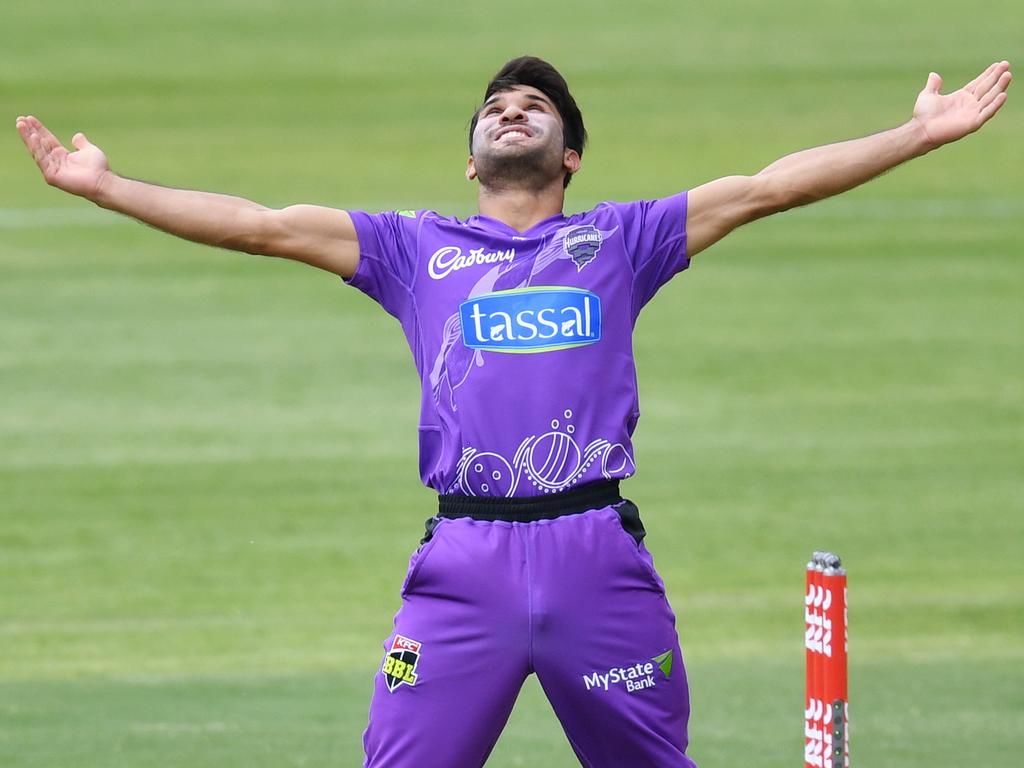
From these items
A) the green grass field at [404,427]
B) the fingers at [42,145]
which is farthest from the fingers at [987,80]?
the green grass field at [404,427]

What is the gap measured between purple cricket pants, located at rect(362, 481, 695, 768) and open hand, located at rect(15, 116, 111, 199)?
51.8 inches

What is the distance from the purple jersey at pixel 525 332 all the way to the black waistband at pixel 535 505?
2 cm

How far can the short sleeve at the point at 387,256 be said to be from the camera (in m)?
5.59

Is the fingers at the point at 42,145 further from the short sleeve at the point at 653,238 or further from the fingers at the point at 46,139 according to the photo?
the short sleeve at the point at 653,238

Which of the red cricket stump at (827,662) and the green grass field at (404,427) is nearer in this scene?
the red cricket stump at (827,662)

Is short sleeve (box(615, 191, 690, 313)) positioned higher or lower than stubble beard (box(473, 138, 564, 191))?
lower

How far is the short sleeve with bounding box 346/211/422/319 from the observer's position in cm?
559

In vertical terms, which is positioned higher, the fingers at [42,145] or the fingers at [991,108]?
the fingers at [991,108]

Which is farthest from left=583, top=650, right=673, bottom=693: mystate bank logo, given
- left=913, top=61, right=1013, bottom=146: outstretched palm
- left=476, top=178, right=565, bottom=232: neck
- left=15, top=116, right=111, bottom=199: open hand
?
left=15, top=116, right=111, bottom=199: open hand

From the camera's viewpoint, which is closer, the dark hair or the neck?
the neck

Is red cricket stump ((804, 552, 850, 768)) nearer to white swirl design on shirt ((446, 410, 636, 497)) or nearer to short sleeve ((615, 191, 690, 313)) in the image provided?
white swirl design on shirt ((446, 410, 636, 497))

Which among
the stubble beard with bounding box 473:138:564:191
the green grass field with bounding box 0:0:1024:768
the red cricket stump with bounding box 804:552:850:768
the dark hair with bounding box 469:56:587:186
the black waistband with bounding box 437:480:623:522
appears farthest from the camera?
the green grass field with bounding box 0:0:1024:768

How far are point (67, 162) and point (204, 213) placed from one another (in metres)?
0.40

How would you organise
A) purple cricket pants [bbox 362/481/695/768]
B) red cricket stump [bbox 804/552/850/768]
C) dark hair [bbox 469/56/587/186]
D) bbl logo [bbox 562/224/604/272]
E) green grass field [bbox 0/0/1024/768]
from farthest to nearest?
green grass field [bbox 0/0/1024/768] → dark hair [bbox 469/56/587/186] → bbl logo [bbox 562/224/604/272] → purple cricket pants [bbox 362/481/695/768] → red cricket stump [bbox 804/552/850/768]
